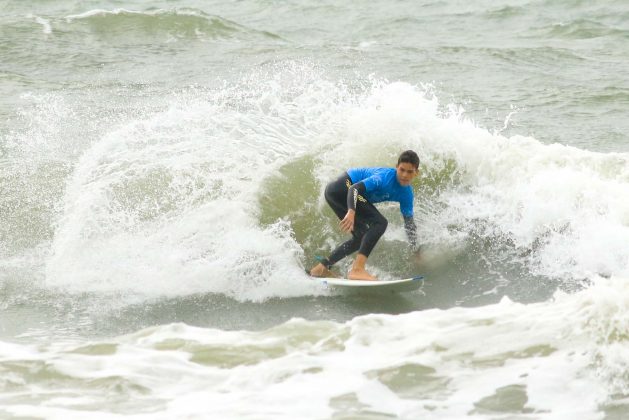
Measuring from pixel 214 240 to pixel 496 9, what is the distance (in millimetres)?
15465

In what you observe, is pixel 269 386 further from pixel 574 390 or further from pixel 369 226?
pixel 369 226

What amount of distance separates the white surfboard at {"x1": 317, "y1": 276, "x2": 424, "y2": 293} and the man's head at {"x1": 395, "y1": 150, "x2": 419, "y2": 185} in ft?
3.32

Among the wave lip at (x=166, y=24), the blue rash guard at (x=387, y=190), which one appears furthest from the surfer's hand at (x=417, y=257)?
the wave lip at (x=166, y=24)

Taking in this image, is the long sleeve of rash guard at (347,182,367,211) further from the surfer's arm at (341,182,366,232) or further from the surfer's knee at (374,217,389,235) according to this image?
the surfer's knee at (374,217,389,235)

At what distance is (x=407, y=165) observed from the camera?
841cm

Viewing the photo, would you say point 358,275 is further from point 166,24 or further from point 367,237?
point 166,24

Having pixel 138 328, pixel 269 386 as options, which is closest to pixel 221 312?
pixel 138 328

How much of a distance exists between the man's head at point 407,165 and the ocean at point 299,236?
1.04 metres

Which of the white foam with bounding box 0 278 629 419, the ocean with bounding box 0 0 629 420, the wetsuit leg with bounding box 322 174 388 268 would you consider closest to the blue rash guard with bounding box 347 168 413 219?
the wetsuit leg with bounding box 322 174 388 268

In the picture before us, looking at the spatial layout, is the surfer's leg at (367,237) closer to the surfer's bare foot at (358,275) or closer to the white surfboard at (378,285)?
the surfer's bare foot at (358,275)

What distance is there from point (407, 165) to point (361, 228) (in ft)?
2.73

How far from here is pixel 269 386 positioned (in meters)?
5.81

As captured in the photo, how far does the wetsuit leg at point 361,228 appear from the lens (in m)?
8.63

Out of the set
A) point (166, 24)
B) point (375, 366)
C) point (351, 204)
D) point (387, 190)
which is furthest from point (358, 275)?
point (166, 24)
